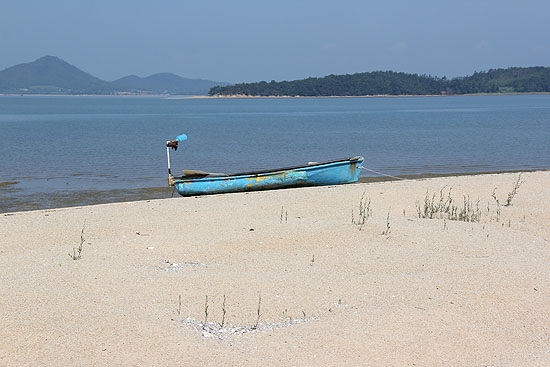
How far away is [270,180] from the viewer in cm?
Result: 1580

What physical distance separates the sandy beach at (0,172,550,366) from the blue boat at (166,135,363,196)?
4870 millimetres

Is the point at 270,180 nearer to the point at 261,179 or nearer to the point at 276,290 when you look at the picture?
the point at 261,179

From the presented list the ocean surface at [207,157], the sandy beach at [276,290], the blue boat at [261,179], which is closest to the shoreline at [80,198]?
the ocean surface at [207,157]

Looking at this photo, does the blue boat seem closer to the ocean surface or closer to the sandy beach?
the ocean surface

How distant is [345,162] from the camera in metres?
16.4

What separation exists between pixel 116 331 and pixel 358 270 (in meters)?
3.16

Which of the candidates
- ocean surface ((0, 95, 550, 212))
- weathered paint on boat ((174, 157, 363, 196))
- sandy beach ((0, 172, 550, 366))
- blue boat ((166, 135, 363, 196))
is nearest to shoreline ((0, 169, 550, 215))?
ocean surface ((0, 95, 550, 212))

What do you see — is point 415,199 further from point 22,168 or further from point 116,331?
point 22,168

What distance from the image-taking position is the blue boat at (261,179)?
1559cm

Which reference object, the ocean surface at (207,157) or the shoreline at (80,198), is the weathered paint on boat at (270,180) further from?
the ocean surface at (207,157)

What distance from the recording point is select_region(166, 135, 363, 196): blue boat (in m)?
15.6

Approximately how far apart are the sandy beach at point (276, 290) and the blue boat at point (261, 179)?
487 centimetres

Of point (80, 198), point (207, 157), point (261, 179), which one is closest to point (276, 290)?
point (261, 179)

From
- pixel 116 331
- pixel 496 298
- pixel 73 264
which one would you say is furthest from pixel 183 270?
pixel 496 298
